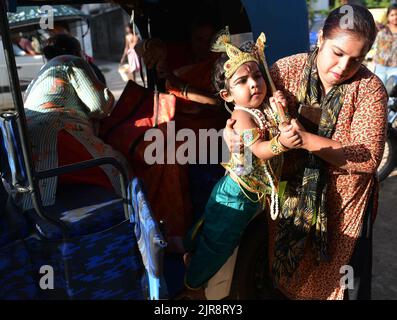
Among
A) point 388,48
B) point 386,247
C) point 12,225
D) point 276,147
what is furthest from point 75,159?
point 388,48

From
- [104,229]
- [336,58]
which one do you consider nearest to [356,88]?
[336,58]

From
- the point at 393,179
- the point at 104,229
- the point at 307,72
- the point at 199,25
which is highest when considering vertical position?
the point at 199,25

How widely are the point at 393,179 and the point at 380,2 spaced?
1170cm

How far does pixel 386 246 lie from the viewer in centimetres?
322

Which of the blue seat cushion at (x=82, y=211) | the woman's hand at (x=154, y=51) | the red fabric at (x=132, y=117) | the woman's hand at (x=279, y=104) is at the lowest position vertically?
the blue seat cushion at (x=82, y=211)

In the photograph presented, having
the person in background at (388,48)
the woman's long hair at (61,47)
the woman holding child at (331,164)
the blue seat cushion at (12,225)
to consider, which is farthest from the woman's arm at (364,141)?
the person in background at (388,48)

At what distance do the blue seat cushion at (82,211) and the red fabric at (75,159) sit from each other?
0.04 metres

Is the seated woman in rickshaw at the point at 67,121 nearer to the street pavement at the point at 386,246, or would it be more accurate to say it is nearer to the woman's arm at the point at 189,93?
the woman's arm at the point at 189,93

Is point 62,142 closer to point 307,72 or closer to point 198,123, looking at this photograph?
point 198,123

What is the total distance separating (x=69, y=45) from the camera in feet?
10.1

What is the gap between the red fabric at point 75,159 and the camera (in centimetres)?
207

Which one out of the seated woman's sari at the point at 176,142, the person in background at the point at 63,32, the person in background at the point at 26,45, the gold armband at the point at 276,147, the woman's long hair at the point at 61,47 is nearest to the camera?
the gold armband at the point at 276,147

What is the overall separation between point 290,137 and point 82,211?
3.14ft

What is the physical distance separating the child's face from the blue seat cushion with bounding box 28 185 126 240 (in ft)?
2.38
